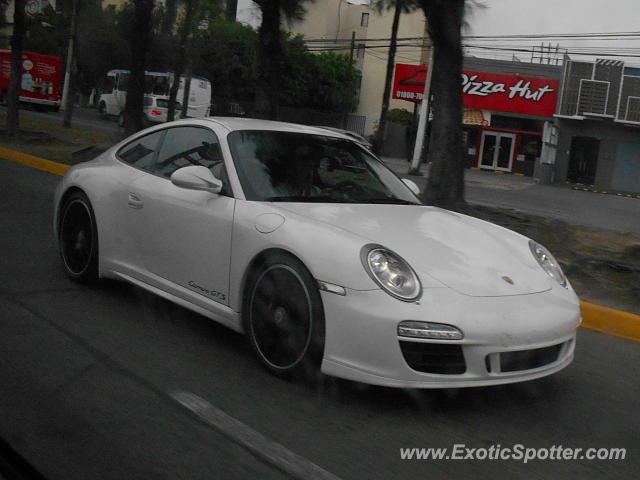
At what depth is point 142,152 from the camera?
5551 mm

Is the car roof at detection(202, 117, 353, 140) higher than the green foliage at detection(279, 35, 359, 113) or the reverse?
the reverse

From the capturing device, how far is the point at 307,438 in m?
3.45

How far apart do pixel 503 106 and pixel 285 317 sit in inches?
1493

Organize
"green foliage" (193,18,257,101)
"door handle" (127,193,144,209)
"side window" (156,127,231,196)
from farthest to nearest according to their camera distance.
Result: "green foliage" (193,18,257,101), "door handle" (127,193,144,209), "side window" (156,127,231,196)

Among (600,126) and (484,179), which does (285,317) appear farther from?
(600,126)

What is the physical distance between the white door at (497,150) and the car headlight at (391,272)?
3891cm

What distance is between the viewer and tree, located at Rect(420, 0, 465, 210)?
384 inches

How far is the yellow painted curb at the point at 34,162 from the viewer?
13797 mm

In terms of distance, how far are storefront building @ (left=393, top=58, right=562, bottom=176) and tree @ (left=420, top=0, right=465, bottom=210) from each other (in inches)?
1174

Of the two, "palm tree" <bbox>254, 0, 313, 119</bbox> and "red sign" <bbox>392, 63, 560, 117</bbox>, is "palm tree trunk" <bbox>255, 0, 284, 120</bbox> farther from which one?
"red sign" <bbox>392, 63, 560, 117</bbox>

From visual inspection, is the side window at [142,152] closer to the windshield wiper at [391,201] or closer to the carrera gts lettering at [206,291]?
the carrera gts lettering at [206,291]

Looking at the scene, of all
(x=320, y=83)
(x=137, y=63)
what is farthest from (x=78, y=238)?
(x=320, y=83)

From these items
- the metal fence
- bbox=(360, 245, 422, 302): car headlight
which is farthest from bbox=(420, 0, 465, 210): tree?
the metal fence

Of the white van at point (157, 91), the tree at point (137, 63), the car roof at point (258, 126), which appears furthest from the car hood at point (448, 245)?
Answer: the white van at point (157, 91)
